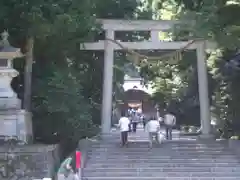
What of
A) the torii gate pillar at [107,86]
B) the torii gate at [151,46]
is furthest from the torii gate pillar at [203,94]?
the torii gate pillar at [107,86]

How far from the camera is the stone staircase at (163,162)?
17167 millimetres

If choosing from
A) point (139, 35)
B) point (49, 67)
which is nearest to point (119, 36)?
point (139, 35)

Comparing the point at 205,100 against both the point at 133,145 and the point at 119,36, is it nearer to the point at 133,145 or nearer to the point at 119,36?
the point at 133,145

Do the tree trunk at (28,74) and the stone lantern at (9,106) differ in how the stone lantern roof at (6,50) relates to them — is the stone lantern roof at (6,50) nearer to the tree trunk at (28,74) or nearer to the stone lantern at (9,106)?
the stone lantern at (9,106)

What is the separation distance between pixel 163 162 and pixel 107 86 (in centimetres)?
545

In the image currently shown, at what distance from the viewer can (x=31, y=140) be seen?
1981 centimetres

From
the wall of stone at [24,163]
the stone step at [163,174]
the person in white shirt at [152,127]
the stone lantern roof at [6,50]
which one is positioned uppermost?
the stone lantern roof at [6,50]

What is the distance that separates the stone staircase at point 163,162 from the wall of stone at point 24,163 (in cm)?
151

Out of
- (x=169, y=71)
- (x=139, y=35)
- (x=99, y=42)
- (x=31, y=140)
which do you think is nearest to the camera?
(x=31, y=140)

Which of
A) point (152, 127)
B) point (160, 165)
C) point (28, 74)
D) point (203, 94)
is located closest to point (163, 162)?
point (160, 165)

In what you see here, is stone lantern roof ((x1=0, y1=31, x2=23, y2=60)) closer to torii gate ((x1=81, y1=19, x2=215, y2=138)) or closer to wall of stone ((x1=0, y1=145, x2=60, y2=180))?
wall of stone ((x1=0, y1=145, x2=60, y2=180))

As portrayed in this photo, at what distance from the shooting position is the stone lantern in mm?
18359

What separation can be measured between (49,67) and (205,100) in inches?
285

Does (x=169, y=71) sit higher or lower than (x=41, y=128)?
higher
